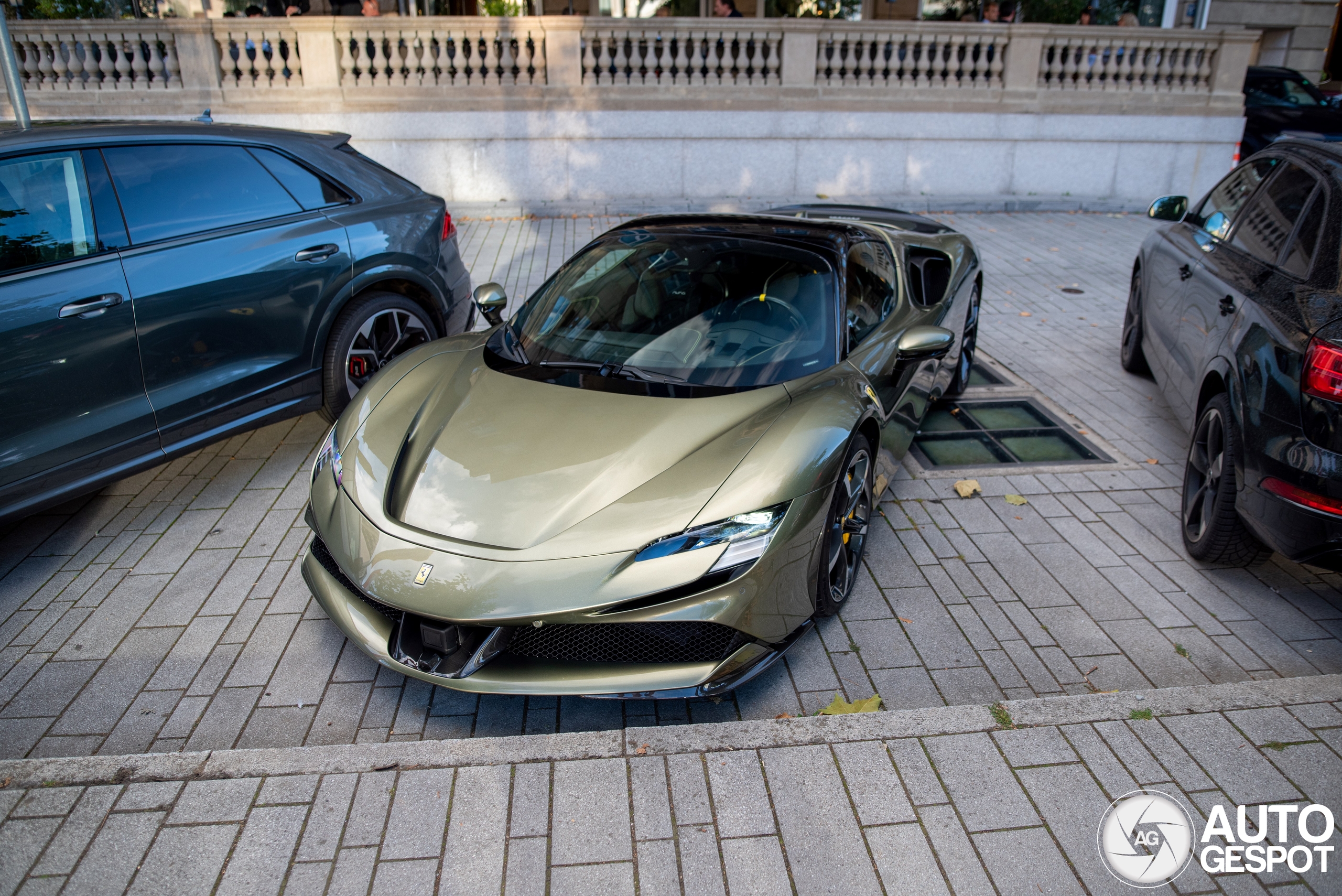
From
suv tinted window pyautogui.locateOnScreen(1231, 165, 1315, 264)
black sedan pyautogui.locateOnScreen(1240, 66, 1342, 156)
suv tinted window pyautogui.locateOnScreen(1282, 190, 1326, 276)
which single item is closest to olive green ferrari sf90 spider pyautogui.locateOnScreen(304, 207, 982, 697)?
suv tinted window pyautogui.locateOnScreen(1282, 190, 1326, 276)

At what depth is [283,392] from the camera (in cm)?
465

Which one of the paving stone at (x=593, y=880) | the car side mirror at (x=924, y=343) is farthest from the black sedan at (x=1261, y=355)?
the paving stone at (x=593, y=880)

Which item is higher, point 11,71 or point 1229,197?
point 11,71

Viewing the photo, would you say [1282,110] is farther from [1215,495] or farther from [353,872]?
[353,872]

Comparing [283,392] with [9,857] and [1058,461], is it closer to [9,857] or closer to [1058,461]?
[9,857]

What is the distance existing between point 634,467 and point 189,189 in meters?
3.00

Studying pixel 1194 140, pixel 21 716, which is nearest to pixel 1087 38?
pixel 1194 140

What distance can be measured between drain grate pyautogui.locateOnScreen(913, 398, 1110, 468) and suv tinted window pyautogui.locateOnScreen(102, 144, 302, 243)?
396cm

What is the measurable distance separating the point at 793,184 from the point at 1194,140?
6.18 metres

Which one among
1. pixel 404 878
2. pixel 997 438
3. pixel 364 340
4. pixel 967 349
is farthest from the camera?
pixel 967 349

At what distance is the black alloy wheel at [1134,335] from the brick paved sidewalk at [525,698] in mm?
1395

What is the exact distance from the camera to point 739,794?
8.52ft

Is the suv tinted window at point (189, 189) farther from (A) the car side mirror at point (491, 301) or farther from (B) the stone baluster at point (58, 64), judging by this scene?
(B) the stone baluster at point (58, 64)

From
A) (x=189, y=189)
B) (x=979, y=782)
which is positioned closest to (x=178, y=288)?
(x=189, y=189)
